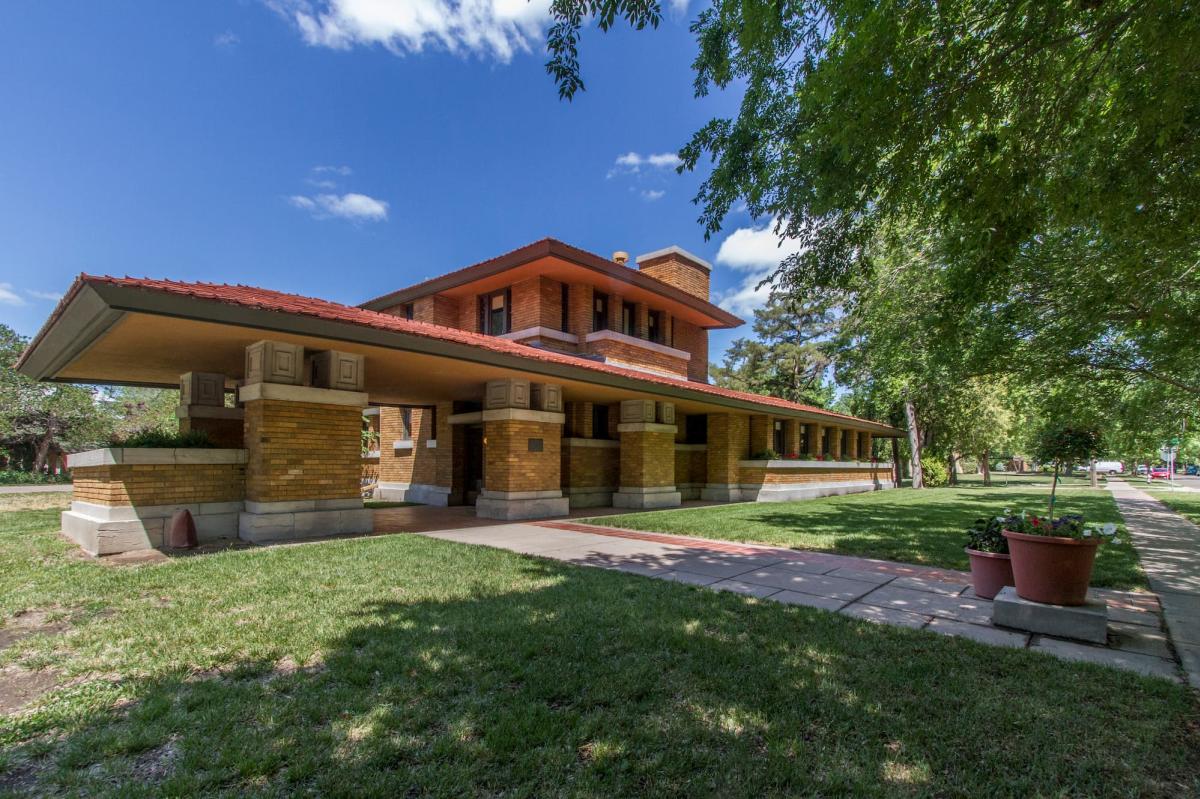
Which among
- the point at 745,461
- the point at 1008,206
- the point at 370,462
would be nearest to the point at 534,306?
the point at 745,461

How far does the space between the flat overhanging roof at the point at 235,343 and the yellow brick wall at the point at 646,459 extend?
4.75 ft

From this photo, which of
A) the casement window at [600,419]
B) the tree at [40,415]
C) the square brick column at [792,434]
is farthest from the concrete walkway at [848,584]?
the tree at [40,415]

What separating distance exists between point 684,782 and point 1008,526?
4.32 meters

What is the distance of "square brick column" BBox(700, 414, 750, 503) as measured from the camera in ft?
55.3

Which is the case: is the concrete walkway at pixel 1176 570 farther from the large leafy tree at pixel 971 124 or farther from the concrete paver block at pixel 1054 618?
the large leafy tree at pixel 971 124

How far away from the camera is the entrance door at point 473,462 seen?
15609 millimetres

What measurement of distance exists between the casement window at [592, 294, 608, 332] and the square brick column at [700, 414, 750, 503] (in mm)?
4497

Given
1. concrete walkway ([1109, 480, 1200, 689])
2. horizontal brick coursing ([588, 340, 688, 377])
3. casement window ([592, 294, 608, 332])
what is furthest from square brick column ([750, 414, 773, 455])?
concrete walkway ([1109, 480, 1200, 689])

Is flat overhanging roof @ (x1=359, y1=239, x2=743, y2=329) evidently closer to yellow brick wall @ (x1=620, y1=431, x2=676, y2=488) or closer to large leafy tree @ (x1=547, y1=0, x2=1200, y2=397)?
yellow brick wall @ (x1=620, y1=431, x2=676, y2=488)

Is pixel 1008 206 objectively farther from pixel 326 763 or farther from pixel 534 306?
pixel 534 306

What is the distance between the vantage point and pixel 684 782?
241 cm

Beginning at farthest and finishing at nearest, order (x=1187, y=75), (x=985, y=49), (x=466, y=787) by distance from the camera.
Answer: (x=985, y=49) → (x=1187, y=75) → (x=466, y=787)

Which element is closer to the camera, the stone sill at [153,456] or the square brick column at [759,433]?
the stone sill at [153,456]

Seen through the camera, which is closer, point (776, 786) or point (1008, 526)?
point (776, 786)
